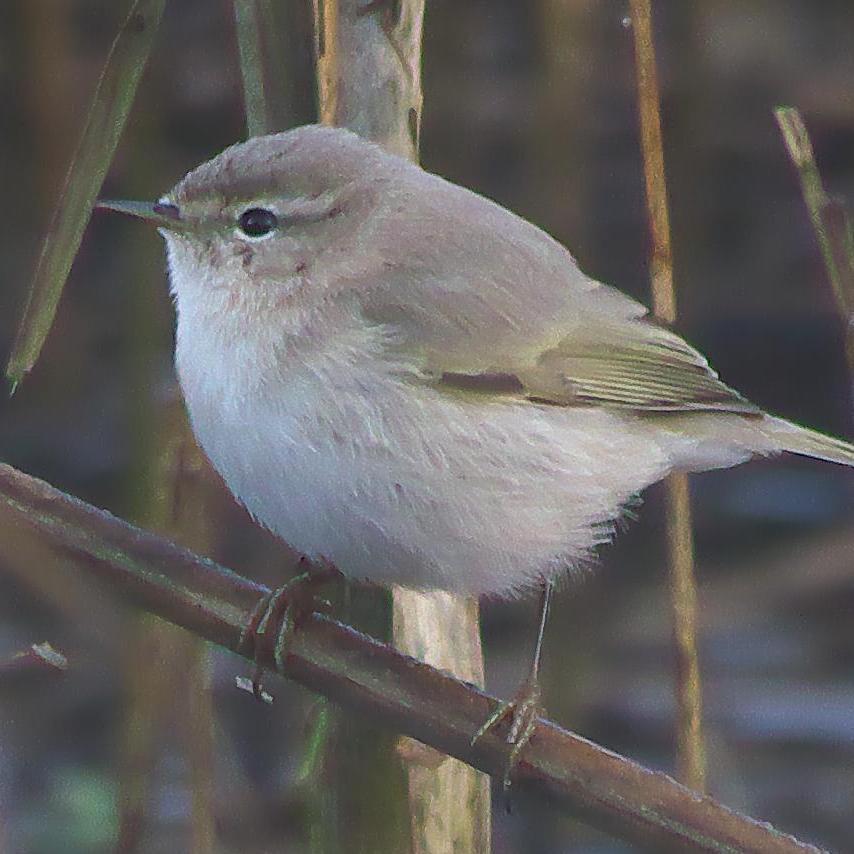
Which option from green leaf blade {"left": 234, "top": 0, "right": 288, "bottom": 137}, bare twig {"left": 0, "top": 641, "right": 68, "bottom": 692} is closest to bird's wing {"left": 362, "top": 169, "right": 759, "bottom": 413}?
green leaf blade {"left": 234, "top": 0, "right": 288, "bottom": 137}

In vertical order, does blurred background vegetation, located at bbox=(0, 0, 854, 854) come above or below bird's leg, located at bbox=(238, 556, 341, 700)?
below

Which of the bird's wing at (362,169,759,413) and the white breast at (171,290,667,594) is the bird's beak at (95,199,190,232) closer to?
the white breast at (171,290,667,594)

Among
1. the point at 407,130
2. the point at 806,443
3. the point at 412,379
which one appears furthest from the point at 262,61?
the point at 806,443

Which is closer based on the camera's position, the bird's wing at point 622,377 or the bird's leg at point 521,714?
the bird's leg at point 521,714

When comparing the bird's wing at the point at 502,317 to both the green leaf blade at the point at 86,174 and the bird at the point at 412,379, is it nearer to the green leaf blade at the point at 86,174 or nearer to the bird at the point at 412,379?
the bird at the point at 412,379

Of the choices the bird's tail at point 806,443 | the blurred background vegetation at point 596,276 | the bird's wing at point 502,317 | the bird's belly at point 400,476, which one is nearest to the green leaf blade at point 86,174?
the blurred background vegetation at point 596,276

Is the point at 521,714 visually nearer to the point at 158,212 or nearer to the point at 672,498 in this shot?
the point at 672,498
